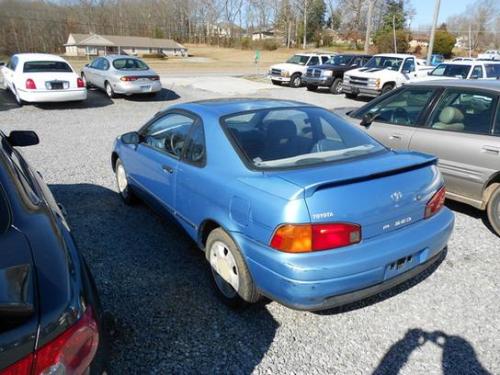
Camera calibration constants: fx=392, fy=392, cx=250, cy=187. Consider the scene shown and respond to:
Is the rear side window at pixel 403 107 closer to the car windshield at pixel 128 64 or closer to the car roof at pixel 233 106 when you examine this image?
the car roof at pixel 233 106

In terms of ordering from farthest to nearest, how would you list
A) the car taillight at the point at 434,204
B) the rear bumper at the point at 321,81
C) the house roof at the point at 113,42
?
the house roof at the point at 113,42 < the rear bumper at the point at 321,81 < the car taillight at the point at 434,204

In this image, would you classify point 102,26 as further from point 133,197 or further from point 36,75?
point 133,197

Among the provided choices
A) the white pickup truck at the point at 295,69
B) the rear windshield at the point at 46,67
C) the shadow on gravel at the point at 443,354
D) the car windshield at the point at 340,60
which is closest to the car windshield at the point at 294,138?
the shadow on gravel at the point at 443,354

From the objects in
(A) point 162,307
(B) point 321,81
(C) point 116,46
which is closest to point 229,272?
(A) point 162,307

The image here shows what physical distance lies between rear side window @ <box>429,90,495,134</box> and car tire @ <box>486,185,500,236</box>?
0.67 metres

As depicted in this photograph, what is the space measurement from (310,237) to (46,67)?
12718 millimetres

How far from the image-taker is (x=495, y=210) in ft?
13.6

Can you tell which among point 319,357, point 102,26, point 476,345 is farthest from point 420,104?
point 102,26

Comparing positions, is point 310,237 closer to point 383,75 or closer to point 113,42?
point 383,75

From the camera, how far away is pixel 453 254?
3.78 metres

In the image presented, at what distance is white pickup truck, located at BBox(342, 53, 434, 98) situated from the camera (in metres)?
15.8

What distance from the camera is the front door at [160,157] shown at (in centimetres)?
350

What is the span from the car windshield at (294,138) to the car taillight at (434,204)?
58 centimetres

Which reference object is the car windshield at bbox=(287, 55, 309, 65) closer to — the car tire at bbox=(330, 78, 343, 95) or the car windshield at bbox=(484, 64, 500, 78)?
the car tire at bbox=(330, 78, 343, 95)
